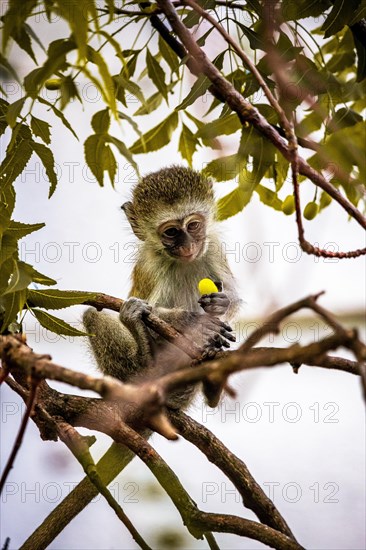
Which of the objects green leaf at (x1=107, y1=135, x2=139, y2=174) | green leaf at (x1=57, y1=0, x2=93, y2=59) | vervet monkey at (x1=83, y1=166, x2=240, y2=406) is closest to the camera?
green leaf at (x1=57, y1=0, x2=93, y2=59)

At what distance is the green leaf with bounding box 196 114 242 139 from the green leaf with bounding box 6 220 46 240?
0.40 metres

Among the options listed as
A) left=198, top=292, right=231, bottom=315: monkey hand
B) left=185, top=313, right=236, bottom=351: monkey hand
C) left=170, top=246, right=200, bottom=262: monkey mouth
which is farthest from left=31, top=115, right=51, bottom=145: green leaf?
left=170, top=246, right=200, bottom=262: monkey mouth

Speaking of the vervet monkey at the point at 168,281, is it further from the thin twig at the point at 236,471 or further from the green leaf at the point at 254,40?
the green leaf at the point at 254,40

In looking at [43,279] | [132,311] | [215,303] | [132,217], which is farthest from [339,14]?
[132,217]

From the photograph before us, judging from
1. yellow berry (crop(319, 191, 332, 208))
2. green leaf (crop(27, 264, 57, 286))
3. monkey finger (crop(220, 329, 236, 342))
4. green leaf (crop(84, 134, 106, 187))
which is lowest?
monkey finger (crop(220, 329, 236, 342))

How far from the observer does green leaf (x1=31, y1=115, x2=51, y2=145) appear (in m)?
1.30

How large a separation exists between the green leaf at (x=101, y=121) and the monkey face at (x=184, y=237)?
3.68 feet

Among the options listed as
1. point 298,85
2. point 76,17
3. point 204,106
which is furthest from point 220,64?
point 76,17

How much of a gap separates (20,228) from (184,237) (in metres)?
1.13

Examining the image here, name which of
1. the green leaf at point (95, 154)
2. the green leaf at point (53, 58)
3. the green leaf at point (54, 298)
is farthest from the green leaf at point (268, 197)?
the green leaf at point (53, 58)

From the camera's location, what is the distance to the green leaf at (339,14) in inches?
Result: 54.6

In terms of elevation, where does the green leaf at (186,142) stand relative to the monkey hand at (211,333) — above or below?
above

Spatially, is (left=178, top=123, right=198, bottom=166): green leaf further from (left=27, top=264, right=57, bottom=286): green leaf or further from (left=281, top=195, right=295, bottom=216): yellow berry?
(left=27, top=264, right=57, bottom=286): green leaf

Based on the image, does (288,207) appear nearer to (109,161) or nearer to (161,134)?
(161,134)
